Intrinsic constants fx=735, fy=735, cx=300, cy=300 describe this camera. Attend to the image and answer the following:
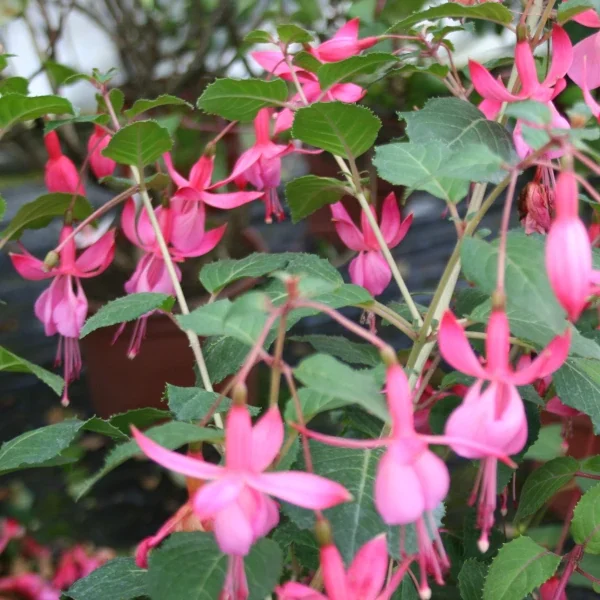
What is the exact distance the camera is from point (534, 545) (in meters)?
0.60

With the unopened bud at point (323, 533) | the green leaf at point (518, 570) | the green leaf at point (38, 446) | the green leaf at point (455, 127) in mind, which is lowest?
the green leaf at point (518, 570)

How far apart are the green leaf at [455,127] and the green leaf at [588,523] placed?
284mm

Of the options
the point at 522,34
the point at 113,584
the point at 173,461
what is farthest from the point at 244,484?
the point at 522,34

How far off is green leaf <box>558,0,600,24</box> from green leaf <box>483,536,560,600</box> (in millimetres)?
411

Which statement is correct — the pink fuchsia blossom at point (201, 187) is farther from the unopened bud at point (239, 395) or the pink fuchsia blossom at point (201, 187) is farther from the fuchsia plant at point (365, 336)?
the unopened bud at point (239, 395)

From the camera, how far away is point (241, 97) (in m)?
0.65

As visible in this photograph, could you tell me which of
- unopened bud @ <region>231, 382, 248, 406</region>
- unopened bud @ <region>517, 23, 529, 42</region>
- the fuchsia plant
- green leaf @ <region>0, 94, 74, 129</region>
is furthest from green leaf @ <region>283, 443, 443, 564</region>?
green leaf @ <region>0, 94, 74, 129</region>

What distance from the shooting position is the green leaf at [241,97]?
2.06ft

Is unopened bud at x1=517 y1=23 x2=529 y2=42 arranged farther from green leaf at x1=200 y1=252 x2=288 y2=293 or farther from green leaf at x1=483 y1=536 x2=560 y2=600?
green leaf at x1=483 y1=536 x2=560 y2=600

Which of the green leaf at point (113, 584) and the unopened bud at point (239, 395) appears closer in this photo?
the unopened bud at point (239, 395)

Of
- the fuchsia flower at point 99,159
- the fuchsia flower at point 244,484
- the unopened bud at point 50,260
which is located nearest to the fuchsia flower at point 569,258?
the fuchsia flower at point 244,484

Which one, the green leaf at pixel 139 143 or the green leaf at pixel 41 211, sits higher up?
the green leaf at pixel 139 143

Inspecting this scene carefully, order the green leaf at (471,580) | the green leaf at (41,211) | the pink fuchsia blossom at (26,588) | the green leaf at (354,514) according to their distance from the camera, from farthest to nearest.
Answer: the pink fuchsia blossom at (26,588) < the green leaf at (41,211) < the green leaf at (471,580) < the green leaf at (354,514)

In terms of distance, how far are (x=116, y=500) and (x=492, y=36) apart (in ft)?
4.36
